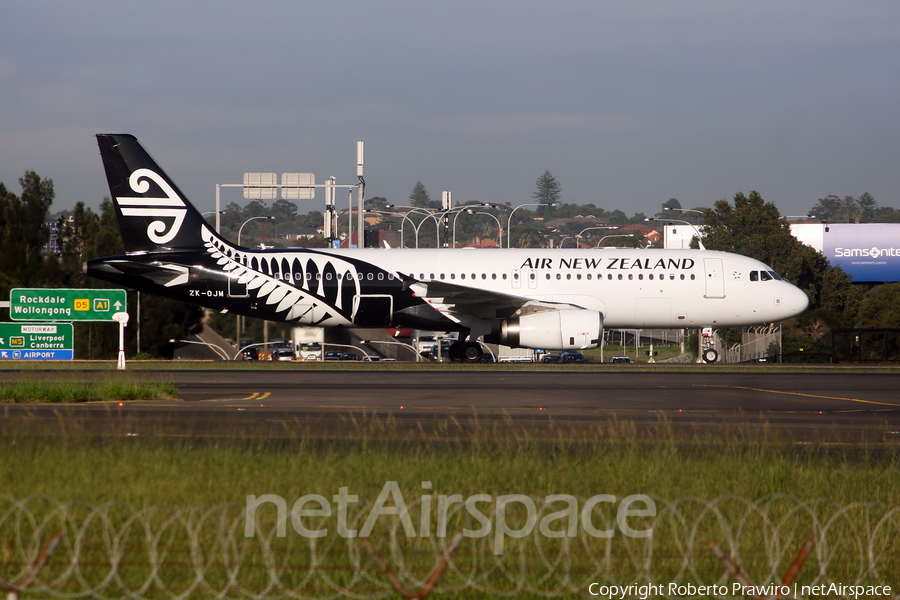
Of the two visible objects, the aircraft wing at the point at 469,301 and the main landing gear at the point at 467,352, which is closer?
the aircraft wing at the point at 469,301

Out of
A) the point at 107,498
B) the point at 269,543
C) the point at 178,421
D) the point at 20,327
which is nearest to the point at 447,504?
the point at 269,543

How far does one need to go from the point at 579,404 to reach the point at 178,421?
8.28m

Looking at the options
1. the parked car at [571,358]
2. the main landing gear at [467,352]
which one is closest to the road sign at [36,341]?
the main landing gear at [467,352]

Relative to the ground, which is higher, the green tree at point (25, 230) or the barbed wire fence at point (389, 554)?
the green tree at point (25, 230)

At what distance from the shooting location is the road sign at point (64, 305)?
→ 3466cm

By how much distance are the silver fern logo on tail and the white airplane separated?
0.12 feet

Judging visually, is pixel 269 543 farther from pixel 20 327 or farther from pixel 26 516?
pixel 20 327

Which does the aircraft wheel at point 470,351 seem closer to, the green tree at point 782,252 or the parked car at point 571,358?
the parked car at point 571,358

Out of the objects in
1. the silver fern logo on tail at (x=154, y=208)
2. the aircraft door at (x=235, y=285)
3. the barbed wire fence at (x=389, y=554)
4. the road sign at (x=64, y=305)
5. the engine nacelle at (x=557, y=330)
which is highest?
the silver fern logo on tail at (x=154, y=208)

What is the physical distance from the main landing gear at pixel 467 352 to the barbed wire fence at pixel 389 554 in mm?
26890

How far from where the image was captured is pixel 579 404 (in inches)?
759

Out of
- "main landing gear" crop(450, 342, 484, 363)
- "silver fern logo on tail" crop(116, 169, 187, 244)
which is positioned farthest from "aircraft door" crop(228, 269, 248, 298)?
"main landing gear" crop(450, 342, 484, 363)

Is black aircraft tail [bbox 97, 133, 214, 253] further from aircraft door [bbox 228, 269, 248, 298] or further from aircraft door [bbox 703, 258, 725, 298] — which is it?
aircraft door [bbox 703, 258, 725, 298]

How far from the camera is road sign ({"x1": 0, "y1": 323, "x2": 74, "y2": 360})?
113ft
